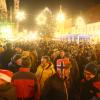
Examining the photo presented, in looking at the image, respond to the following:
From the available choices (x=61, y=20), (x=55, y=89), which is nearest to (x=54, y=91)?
(x=55, y=89)

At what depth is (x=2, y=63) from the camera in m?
11.7

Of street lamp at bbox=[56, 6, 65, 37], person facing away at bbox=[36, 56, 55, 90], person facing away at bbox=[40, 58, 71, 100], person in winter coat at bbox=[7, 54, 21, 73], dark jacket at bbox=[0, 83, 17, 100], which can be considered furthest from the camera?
street lamp at bbox=[56, 6, 65, 37]

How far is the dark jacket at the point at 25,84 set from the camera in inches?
271

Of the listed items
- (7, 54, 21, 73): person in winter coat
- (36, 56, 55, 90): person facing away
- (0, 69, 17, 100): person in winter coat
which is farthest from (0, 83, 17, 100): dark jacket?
(36, 56, 55, 90): person facing away

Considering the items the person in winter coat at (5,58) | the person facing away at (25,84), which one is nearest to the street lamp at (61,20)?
the person in winter coat at (5,58)

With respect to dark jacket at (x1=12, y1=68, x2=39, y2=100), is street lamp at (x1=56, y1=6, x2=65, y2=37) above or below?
above

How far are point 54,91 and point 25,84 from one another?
917 millimetres

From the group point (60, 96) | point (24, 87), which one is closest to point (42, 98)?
point (60, 96)

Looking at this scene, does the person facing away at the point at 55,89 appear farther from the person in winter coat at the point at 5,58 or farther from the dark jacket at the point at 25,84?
the person in winter coat at the point at 5,58

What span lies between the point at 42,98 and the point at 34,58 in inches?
275

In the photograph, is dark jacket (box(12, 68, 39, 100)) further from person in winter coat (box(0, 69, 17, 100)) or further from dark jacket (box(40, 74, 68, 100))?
person in winter coat (box(0, 69, 17, 100))

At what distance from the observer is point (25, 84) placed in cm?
688

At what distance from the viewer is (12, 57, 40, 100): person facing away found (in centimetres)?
688

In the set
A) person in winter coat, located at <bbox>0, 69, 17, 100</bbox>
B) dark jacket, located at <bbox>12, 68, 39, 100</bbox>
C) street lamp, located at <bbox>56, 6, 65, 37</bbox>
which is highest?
street lamp, located at <bbox>56, 6, 65, 37</bbox>
